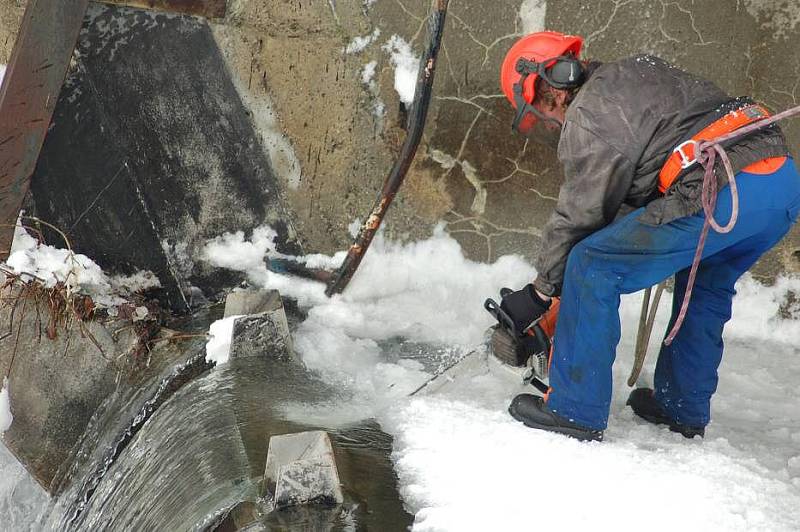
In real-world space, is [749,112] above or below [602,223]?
above

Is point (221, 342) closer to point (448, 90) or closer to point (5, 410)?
point (5, 410)

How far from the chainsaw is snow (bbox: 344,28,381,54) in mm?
1626

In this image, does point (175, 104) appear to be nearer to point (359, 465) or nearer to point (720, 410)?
point (359, 465)

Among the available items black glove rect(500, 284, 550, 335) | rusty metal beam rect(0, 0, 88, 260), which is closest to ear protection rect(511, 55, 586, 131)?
black glove rect(500, 284, 550, 335)

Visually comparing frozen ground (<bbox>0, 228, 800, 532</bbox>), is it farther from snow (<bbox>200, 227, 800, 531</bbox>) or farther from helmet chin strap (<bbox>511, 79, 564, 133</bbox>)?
helmet chin strap (<bbox>511, 79, 564, 133</bbox>)

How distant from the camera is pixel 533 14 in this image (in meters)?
3.37

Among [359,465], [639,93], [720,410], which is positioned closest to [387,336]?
[359,465]

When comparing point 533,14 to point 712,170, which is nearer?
point 712,170

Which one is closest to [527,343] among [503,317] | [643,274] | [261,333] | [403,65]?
[503,317]

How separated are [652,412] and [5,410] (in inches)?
102

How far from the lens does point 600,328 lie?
7.33 ft

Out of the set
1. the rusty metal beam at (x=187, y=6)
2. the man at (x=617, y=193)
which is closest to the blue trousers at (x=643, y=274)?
the man at (x=617, y=193)

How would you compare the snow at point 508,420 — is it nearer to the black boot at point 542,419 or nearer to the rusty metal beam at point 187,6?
the black boot at point 542,419

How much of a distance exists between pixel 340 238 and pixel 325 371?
0.91 meters
